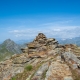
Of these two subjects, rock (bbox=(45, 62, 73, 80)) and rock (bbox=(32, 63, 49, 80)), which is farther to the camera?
rock (bbox=(32, 63, 49, 80))

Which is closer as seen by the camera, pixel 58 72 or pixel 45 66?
pixel 58 72

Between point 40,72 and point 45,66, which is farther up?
point 45,66

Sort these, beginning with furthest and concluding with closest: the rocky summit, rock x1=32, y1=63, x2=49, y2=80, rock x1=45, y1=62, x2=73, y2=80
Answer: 1. rock x1=32, y1=63, x2=49, y2=80
2. the rocky summit
3. rock x1=45, y1=62, x2=73, y2=80

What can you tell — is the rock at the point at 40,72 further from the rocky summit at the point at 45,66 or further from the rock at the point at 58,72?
the rock at the point at 58,72

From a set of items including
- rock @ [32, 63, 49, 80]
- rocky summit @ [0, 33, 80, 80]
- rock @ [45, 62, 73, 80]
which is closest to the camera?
rock @ [45, 62, 73, 80]

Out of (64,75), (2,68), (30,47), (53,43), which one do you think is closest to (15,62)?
(2,68)

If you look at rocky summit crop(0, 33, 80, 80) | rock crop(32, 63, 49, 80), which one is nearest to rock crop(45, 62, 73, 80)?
rocky summit crop(0, 33, 80, 80)

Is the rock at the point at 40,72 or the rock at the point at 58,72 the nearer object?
the rock at the point at 58,72

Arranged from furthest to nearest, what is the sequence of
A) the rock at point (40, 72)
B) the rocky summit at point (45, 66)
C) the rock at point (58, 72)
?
the rock at point (40, 72) < the rocky summit at point (45, 66) < the rock at point (58, 72)

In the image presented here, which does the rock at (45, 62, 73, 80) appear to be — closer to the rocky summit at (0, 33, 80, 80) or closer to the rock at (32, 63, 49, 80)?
the rocky summit at (0, 33, 80, 80)

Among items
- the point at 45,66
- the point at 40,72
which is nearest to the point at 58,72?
the point at 40,72

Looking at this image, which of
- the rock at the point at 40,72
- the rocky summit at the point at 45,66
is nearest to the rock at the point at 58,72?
the rocky summit at the point at 45,66

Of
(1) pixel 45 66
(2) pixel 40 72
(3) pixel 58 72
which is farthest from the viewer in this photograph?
(1) pixel 45 66

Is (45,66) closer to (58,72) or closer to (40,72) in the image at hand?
(40,72)
